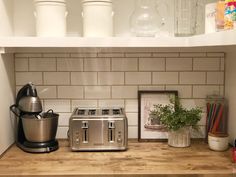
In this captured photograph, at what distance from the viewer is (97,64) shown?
188cm

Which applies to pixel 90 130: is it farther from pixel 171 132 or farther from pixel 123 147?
pixel 171 132

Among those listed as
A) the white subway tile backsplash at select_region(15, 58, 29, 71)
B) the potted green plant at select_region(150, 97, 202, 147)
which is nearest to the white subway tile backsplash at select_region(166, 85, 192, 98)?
the potted green plant at select_region(150, 97, 202, 147)

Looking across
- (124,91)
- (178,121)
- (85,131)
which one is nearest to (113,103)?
(124,91)

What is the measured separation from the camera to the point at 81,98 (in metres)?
1.91

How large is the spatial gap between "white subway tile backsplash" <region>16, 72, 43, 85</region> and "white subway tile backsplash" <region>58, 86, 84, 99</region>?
0.44 ft

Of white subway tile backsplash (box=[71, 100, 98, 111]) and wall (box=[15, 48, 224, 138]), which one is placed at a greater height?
wall (box=[15, 48, 224, 138])

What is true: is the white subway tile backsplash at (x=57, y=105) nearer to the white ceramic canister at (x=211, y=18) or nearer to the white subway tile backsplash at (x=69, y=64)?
the white subway tile backsplash at (x=69, y=64)

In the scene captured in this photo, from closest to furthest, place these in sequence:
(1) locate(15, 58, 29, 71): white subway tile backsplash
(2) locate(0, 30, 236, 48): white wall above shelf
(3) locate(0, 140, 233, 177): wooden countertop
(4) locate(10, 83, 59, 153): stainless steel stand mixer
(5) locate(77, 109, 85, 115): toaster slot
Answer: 1. (3) locate(0, 140, 233, 177): wooden countertop
2. (2) locate(0, 30, 236, 48): white wall above shelf
3. (4) locate(10, 83, 59, 153): stainless steel stand mixer
4. (5) locate(77, 109, 85, 115): toaster slot
5. (1) locate(15, 58, 29, 71): white subway tile backsplash

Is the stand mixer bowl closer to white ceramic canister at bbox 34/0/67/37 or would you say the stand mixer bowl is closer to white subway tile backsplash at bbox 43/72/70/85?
white subway tile backsplash at bbox 43/72/70/85

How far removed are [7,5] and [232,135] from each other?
1469 mm

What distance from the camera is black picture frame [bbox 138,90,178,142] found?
A: 74.5 inches

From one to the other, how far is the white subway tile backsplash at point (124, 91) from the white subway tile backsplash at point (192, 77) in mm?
293

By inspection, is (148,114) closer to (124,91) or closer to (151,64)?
(124,91)

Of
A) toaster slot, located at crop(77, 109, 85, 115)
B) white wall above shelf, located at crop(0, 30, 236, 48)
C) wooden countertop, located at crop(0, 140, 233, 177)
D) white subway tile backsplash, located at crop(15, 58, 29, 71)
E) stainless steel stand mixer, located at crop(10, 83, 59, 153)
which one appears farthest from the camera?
white subway tile backsplash, located at crop(15, 58, 29, 71)
